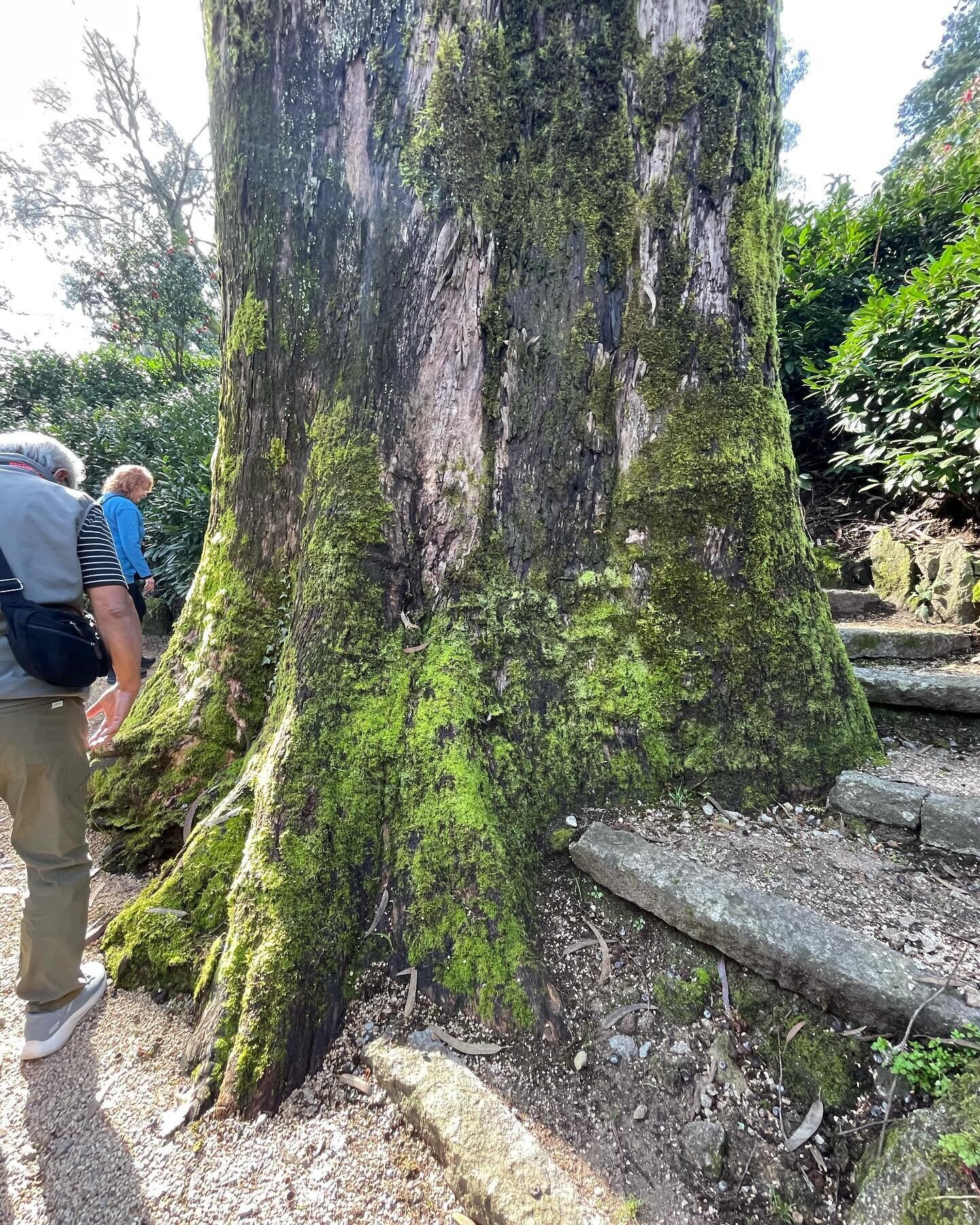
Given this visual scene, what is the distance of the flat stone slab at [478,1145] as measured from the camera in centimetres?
120

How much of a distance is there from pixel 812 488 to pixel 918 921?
4342 mm

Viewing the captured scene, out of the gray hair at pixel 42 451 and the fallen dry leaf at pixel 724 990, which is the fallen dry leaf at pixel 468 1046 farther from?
the gray hair at pixel 42 451

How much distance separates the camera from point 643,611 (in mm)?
2150

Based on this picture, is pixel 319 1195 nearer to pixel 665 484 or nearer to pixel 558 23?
pixel 665 484

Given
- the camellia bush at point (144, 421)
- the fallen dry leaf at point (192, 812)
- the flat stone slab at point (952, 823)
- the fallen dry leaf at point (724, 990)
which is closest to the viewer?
the fallen dry leaf at point (724, 990)

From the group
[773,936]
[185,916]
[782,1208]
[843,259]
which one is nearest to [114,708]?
[185,916]

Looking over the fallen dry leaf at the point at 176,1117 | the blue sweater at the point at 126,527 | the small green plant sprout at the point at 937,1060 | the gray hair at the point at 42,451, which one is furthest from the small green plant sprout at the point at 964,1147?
the blue sweater at the point at 126,527

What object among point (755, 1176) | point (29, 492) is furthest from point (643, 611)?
point (29, 492)

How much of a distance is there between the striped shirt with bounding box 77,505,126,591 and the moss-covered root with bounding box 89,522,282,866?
0.63 meters

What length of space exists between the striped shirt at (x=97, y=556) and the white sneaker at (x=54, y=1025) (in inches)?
51.6

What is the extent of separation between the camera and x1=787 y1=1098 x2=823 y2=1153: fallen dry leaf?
51.5 inches

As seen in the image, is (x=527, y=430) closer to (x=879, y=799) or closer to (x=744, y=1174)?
(x=879, y=799)

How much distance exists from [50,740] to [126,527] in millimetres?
3346

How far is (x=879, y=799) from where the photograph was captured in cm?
199
